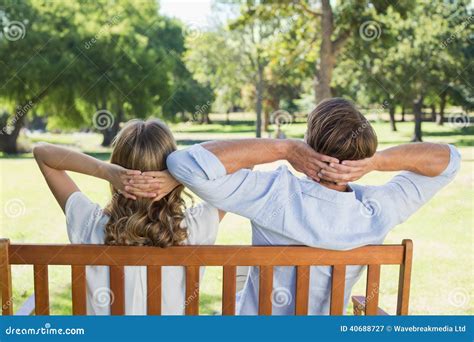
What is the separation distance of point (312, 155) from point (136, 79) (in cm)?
1452

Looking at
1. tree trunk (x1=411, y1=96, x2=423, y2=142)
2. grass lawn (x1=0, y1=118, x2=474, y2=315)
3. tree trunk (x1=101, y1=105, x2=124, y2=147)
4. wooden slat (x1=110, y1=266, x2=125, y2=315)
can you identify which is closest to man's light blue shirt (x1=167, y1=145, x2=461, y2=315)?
wooden slat (x1=110, y1=266, x2=125, y2=315)

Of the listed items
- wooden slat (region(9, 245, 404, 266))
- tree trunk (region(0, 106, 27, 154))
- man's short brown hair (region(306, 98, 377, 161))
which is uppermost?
man's short brown hair (region(306, 98, 377, 161))

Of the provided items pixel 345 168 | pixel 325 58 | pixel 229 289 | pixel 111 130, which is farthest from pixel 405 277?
pixel 111 130

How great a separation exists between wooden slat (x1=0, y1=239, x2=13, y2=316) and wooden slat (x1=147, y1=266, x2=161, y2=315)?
12.3 inches

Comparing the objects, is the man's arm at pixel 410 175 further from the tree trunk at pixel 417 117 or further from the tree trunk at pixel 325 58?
the tree trunk at pixel 417 117

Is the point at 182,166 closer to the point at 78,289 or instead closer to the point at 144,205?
the point at 144,205

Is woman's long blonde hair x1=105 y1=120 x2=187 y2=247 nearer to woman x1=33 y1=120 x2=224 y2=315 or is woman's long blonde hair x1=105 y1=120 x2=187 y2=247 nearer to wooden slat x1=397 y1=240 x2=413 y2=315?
woman x1=33 y1=120 x2=224 y2=315

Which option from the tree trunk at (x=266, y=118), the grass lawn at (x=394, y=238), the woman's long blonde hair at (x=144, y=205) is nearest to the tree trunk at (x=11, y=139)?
the grass lawn at (x=394, y=238)

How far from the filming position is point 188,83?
19719mm

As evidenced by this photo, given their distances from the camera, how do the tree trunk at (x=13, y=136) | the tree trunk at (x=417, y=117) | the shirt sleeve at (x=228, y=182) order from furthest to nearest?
the tree trunk at (x=417, y=117) → the tree trunk at (x=13, y=136) → the shirt sleeve at (x=228, y=182)

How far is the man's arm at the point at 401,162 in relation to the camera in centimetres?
115

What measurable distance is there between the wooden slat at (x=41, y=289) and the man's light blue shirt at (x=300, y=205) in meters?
0.37

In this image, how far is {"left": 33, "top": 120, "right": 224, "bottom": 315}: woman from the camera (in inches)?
47.0

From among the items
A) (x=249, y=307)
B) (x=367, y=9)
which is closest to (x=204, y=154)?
(x=249, y=307)
